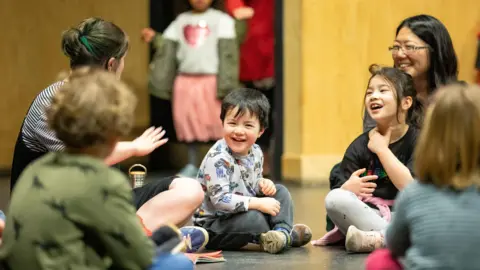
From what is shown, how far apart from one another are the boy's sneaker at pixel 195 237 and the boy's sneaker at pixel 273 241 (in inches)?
8.5

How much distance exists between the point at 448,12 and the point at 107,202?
3861 millimetres

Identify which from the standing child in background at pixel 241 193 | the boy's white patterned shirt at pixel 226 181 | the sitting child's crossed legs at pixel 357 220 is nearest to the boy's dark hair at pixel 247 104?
the standing child in background at pixel 241 193

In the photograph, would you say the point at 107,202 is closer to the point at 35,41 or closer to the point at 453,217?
the point at 453,217

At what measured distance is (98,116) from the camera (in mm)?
2016

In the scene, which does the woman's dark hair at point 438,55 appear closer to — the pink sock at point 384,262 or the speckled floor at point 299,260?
the speckled floor at point 299,260

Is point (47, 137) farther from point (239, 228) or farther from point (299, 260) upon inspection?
point (299, 260)

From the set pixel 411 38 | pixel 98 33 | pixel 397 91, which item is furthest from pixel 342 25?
pixel 98 33

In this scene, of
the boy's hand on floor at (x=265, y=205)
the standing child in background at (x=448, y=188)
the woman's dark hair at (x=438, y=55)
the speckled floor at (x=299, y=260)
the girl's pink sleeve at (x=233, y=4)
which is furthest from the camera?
the girl's pink sleeve at (x=233, y=4)

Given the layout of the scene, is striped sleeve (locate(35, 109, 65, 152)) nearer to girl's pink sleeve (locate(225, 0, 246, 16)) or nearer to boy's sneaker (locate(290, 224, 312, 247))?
boy's sneaker (locate(290, 224, 312, 247))

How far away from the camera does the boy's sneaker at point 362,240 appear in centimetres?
323

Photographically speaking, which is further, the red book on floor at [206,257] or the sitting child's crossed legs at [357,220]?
the sitting child's crossed legs at [357,220]

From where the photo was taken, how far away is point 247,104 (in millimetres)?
3357

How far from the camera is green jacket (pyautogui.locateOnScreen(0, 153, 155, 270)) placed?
1960 mm

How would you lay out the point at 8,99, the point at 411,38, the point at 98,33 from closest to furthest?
the point at 98,33 → the point at 411,38 → the point at 8,99
